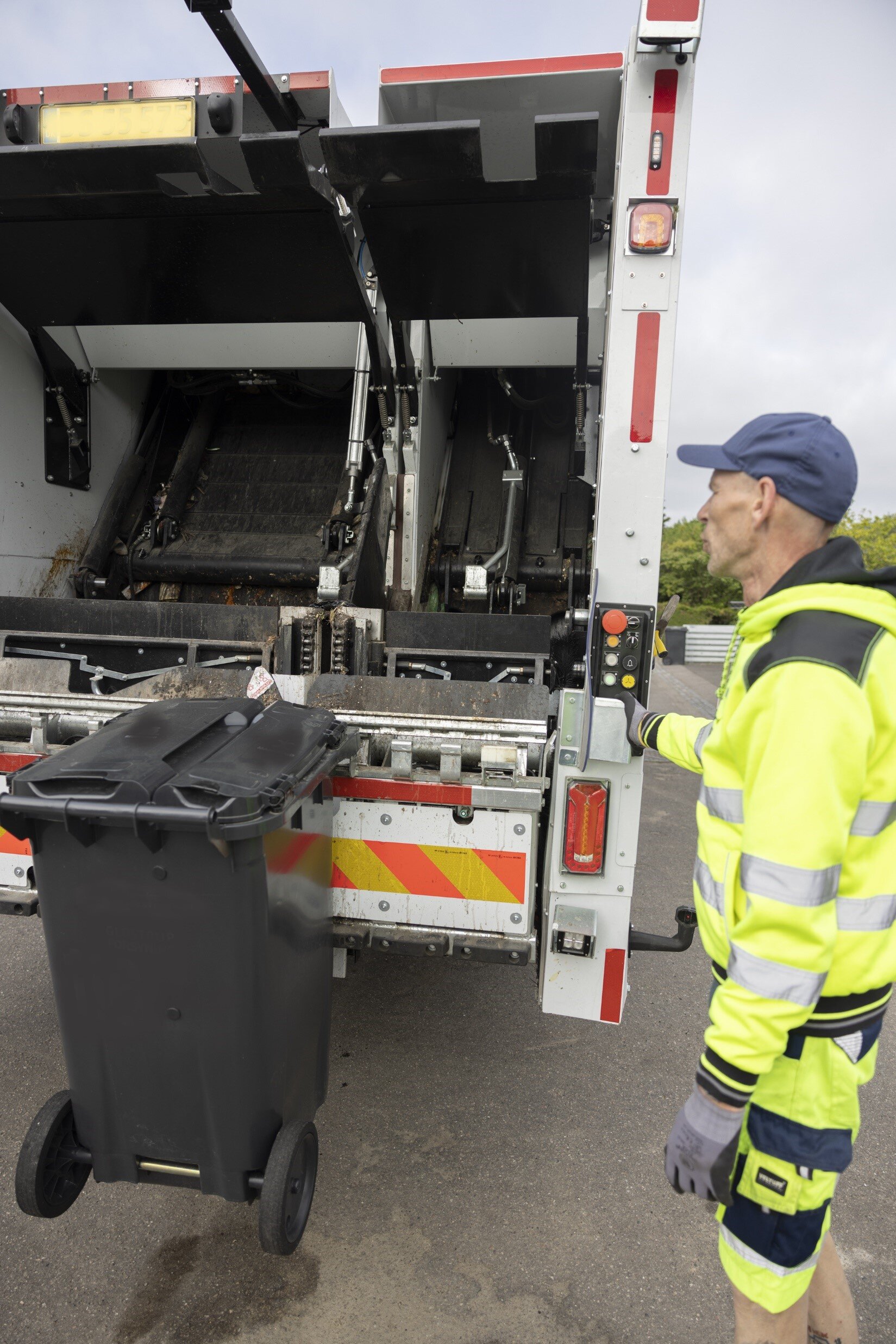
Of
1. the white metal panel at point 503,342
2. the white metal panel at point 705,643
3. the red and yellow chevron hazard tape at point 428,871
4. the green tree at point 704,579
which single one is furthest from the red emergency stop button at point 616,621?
the green tree at point 704,579

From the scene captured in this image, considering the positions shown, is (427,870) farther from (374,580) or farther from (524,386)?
(524,386)

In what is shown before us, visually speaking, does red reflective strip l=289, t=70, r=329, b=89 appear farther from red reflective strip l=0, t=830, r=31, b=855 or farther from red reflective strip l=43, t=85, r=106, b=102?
red reflective strip l=0, t=830, r=31, b=855

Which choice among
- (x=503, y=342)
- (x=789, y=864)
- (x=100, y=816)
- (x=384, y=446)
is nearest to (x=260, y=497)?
(x=384, y=446)

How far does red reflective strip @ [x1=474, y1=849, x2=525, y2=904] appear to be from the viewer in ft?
6.19

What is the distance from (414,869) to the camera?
1.92 m

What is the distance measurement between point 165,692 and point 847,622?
1.92 metres

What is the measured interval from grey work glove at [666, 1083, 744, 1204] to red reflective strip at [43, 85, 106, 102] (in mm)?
3262

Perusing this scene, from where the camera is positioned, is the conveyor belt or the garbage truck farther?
the conveyor belt

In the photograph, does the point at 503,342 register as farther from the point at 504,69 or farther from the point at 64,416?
the point at 64,416

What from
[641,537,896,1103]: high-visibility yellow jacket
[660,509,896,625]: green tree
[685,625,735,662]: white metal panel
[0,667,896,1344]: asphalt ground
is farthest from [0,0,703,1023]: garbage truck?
[660,509,896,625]: green tree

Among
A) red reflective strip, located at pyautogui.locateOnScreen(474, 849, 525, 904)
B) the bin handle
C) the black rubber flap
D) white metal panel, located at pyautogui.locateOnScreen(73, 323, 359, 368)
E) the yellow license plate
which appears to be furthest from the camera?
white metal panel, located at pyautogui.locateOnScreen(73, 323, 359, 368)

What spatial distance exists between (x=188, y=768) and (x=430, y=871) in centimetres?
71

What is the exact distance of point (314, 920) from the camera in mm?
1742

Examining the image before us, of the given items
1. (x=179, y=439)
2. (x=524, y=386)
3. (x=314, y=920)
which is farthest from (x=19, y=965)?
(x=524, y=386)
